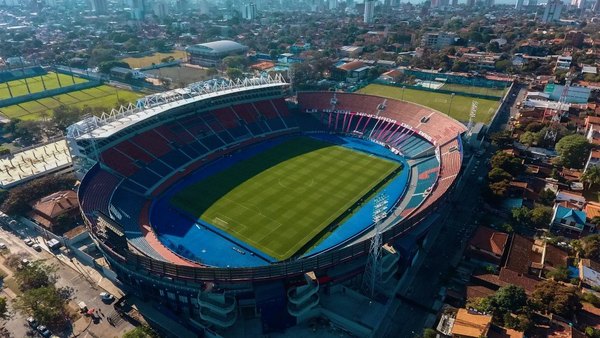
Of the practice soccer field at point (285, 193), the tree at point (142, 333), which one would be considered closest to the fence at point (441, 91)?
the practice soccer field at point (285, 193)

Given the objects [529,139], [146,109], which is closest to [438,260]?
[529,139]

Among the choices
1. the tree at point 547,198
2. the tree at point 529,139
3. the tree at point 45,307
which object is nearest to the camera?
the tree at point 45,307

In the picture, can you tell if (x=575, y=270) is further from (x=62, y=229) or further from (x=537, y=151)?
(x=62, y=229)

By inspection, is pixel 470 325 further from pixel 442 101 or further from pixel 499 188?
pixel 442 101

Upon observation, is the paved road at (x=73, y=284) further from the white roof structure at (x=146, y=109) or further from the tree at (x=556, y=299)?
the tree at (x=556, y=299)

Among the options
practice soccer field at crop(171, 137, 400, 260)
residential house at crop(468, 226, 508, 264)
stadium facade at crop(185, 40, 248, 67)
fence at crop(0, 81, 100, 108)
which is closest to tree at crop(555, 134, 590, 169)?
practice soccer field at crop(171, 137, 400, 260)

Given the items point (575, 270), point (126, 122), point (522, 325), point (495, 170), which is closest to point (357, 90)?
point (495, 170)
